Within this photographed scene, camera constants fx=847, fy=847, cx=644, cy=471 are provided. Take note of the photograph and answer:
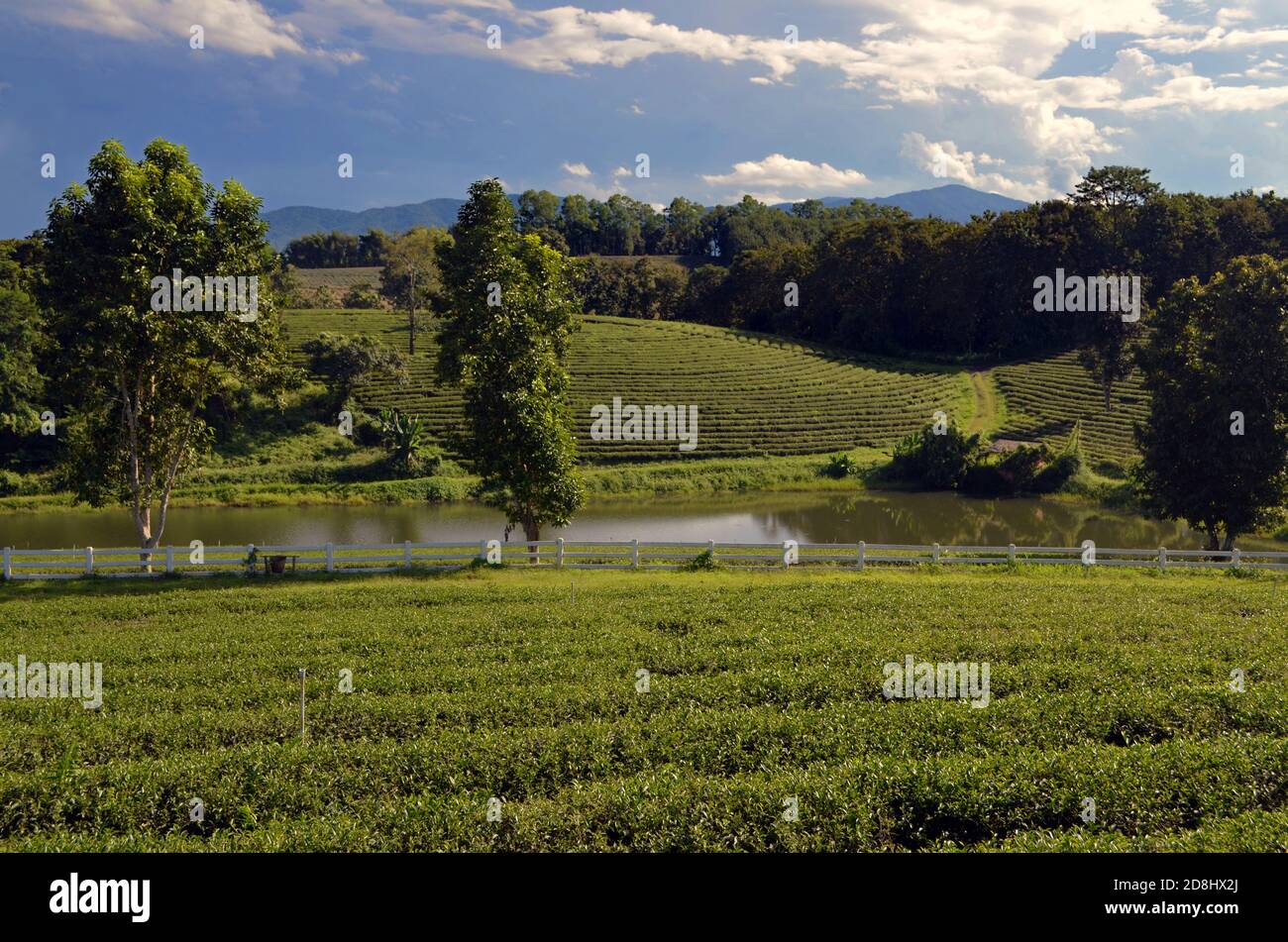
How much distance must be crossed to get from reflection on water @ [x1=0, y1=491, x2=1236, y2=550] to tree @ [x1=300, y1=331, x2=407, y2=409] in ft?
74.2

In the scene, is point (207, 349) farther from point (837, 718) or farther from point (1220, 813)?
point (1220, 813)

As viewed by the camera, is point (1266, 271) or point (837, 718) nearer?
point (837, 718)

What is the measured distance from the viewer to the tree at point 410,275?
287 feet

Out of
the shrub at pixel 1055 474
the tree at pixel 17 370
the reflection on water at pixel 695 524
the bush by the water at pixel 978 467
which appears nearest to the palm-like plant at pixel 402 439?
the reflection on water at pixel 695 524

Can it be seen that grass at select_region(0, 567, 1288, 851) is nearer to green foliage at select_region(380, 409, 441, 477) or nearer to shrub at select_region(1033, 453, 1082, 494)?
shrub at select_region(1033, 453, 1082, 494)

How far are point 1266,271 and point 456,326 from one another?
30.8 metres

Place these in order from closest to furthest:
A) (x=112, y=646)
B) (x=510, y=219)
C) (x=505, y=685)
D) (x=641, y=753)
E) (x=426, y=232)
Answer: (x=641, y=753) → (x=505, y=685) → (x=112, y=646) → (x=510, y=219) → (x=426, y=232)

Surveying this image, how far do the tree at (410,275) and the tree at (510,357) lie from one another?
51871 millimetres

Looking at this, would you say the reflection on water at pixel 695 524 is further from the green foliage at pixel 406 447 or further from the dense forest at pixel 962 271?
the dense forest at pixel 962 271

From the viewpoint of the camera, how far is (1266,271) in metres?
32.5

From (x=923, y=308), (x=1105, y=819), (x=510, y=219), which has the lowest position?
(x=1105, y=819)

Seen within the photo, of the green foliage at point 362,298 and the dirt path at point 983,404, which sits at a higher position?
the green foliage at point 362,298

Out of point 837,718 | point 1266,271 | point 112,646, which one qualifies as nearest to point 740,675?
point 837,718

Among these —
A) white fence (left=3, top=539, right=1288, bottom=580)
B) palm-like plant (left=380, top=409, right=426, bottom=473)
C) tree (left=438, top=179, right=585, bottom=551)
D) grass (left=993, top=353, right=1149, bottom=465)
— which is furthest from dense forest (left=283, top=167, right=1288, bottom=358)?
white fence (left=3, top=539, right=1288, bottom=580)
